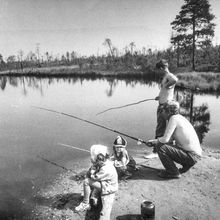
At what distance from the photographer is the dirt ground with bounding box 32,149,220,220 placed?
411 cm

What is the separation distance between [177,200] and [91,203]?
1.50 metres

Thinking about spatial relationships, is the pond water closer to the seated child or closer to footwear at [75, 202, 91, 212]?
footwear at [75, 202, 91, 212]

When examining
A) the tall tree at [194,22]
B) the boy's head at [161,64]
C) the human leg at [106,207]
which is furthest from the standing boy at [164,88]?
the tall tree at [194,22]

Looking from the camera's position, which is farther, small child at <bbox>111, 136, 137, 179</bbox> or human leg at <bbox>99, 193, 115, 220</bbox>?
small child at <bbox>111, 136, 137, 179</bbox>

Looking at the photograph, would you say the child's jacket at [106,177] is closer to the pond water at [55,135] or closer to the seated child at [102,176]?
the seated child at [102,176]

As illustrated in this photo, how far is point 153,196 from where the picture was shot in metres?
4.59

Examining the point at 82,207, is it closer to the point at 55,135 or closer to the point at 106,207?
the point at 106,207

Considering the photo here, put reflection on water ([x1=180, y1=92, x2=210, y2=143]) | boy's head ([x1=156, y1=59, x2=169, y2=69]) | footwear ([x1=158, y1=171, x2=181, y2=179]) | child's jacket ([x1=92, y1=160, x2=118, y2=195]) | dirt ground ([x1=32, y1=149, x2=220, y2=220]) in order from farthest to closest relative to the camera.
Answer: reflection on water ([x1=180, y1=92, x2=210, y2=143])
boy's head ([x1=156, y1=59, x2=169, y2=69])
footwear ([x1=158, y1=171, x2=181, y2=179])
dirt ground ([x1=32, y1=149, x2=220, y2=220])
child's jacket ([x1=92, y1=160, x2=118, y2=195])

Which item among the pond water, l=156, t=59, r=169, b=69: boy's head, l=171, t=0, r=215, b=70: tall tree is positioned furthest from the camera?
l=171, t=0, r=215, b=70: tall tree

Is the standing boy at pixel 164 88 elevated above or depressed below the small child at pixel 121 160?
above

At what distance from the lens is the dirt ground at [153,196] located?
411 centimetres

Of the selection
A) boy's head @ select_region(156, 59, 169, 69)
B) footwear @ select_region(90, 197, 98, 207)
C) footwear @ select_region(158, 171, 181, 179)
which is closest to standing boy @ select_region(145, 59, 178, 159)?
boy's head @ select_region(156, 59, 169, 69)

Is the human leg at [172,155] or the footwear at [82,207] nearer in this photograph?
the footwear at [82,207]

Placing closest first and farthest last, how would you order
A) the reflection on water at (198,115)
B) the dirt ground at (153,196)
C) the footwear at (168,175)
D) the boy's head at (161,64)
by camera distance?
the dirt ground at (153,196)
the footwear at (168,175)
the boy's head at (161,64)
the reflection on water at (198,115)
